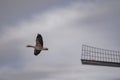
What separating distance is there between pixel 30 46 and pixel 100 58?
14.7 m

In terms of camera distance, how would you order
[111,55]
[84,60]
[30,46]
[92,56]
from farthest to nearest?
[111,55], [92,56], [84,60], [30,46]

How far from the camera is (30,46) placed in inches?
1452

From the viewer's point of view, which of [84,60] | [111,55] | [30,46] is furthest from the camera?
[111,55]

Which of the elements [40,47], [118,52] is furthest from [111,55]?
[40,47]

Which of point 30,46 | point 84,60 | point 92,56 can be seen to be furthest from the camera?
point 92,56

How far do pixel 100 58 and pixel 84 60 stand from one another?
5.04m

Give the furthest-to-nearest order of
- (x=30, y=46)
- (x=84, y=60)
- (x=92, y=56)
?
(x=92, y=56) → (x=84, y=60) → (x=30, y=46)

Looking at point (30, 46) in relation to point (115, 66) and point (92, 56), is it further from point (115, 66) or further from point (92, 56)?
point (115, 66)

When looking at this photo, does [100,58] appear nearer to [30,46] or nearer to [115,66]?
[115,66]

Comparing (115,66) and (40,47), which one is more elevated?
(40,47)

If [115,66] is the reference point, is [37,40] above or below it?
above

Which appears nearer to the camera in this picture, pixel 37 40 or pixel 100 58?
pixel 37 40

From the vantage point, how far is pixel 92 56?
1832 inches

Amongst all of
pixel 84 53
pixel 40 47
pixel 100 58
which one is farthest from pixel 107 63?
pixel 40 47
